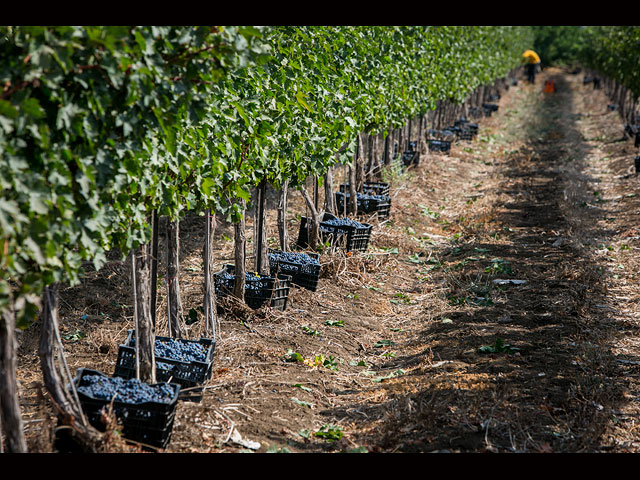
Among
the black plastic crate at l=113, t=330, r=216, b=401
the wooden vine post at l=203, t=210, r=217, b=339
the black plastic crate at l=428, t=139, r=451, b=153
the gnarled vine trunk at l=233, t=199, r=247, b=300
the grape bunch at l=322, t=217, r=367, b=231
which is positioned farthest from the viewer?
the black plastic crate at l=428, t=139, r=451, b=153

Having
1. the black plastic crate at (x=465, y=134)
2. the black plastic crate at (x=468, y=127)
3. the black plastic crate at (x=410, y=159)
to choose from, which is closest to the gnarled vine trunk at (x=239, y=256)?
the black plastic crate at (x=410, y=159)

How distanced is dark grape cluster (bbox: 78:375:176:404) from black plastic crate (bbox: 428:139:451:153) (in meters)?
16.4

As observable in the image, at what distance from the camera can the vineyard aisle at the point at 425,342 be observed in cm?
474

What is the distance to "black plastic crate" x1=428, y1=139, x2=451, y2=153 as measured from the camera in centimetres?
1969

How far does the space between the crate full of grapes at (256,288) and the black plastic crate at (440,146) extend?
13633 millimetres

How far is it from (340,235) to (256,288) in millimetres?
2560

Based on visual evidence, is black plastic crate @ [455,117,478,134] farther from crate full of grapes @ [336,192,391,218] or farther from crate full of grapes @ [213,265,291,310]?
crate full of grapes @ [213,265,291,310]

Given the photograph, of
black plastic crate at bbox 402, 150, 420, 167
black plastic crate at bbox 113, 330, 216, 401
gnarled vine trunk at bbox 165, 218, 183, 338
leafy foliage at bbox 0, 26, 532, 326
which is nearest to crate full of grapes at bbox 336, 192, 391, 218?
black plastic crate at bbox 402, 150, 420, 167

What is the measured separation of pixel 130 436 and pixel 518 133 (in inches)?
960

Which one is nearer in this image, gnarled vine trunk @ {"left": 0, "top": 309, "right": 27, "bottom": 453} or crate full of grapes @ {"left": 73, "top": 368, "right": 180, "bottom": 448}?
gnarled vine trunk @ {"left": 0, "top": 309, "right": 27, "bottom": 453}

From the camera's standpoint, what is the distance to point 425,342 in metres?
6.87

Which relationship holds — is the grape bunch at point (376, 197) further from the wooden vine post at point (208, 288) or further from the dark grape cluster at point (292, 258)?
the wooden vine post at point (208, 288)

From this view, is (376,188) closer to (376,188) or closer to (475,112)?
(376,188)
